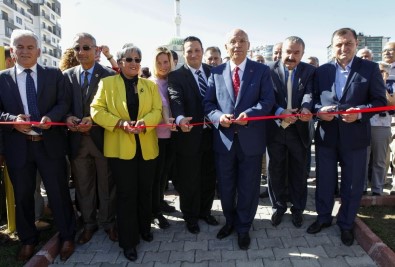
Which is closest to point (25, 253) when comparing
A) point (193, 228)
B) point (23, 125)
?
point (23, 125)

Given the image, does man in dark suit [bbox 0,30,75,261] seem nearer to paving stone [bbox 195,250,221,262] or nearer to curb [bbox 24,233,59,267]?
curb [bbox 24,233,59,267]

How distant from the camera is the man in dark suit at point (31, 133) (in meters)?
3.64

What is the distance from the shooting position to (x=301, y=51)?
4293 mm

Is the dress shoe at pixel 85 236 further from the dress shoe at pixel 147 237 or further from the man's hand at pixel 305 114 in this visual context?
the man's hand at pixel 305 114

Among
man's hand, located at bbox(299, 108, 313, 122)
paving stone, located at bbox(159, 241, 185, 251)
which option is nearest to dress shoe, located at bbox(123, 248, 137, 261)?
paving stone, located at bbox(159, 241, 185, 251)

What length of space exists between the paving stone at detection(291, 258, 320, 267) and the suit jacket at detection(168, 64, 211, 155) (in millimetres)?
1701

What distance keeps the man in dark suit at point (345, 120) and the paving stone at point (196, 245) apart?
1.36 m

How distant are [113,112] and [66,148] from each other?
0.83 m

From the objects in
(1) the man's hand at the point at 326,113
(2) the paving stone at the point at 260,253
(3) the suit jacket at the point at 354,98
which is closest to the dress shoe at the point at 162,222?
(2) the paving stone at the point at 260,253

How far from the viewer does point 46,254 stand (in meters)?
3.69

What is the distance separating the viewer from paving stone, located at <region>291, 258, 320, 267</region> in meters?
3.47

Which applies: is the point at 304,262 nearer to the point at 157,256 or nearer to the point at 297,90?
the point at 157,256

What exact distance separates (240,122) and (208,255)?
1540mm

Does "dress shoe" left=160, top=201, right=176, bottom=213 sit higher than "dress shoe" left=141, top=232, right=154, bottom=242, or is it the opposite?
"dress shoe" left=160, top=201, right=176, bottom=213
